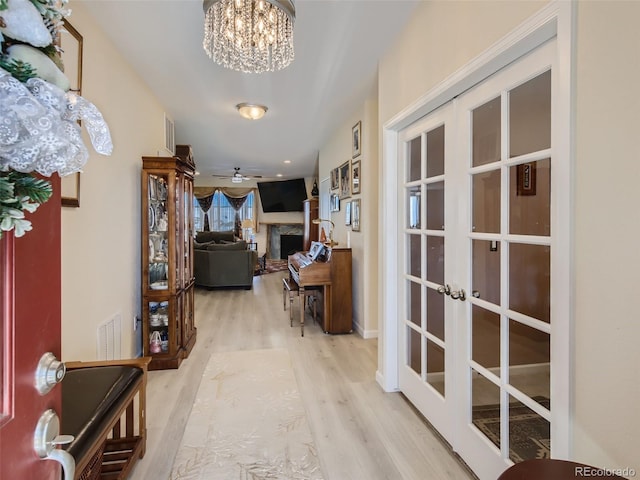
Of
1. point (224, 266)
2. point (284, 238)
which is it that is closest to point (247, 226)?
point (284, 238)

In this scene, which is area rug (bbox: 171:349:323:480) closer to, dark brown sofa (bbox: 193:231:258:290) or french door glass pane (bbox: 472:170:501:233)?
french door glass pane (bbox: 472:170:501:233)

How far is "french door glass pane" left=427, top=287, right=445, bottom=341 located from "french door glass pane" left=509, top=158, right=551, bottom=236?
0.71 meters

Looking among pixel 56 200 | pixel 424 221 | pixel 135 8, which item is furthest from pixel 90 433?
pixel 135 8

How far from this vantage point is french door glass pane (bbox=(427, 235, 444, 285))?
2006mm

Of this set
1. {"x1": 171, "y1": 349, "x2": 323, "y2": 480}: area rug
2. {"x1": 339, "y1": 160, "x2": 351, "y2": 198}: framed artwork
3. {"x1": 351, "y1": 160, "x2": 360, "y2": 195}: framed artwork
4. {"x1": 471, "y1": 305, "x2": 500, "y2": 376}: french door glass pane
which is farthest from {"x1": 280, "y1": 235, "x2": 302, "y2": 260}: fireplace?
{"x1": 471, "y1": 305, "x2": 500, "y2": 376}: french door glass pane

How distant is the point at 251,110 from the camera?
12.1 feet

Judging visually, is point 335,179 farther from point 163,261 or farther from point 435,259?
point 435,259

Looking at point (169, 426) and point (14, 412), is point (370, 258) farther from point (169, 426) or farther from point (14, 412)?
point (14, 412)

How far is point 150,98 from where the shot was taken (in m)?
3.36

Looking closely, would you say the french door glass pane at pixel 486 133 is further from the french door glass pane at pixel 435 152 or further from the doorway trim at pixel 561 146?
the french door glass pane at pixel 435 152

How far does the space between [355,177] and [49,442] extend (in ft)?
12.1

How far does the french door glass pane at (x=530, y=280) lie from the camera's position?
1.31 meters

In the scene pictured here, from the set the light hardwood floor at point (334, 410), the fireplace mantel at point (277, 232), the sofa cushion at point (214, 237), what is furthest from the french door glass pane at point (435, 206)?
Result: the fireplace mantel at point (277, 232)

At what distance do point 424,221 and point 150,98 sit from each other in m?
2.89
